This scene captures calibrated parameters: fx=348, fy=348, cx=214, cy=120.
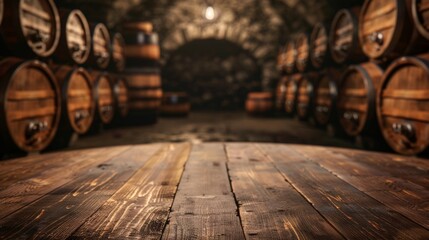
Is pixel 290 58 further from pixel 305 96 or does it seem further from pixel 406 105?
pixel 406 105

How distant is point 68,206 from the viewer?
1.26 meters

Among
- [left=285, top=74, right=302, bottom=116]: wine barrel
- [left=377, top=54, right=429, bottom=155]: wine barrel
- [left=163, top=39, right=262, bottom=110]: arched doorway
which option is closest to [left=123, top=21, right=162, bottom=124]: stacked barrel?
[left=285, top=74, right=302, bottom=116]: wine barrel

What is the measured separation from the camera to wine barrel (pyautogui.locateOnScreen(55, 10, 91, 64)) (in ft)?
12.0

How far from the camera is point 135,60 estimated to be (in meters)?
5.80

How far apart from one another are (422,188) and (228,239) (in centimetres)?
97

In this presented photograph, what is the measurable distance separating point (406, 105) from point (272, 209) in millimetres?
1963

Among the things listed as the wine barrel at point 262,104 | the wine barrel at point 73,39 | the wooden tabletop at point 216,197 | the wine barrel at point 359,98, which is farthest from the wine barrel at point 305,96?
the wine barrel at point 73,39

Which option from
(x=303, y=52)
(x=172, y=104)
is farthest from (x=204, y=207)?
(x=172, y=104)

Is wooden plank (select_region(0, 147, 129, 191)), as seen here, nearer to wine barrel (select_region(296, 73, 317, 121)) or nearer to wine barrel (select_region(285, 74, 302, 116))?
wine barrel (select_region(296, 73, 317, 121))

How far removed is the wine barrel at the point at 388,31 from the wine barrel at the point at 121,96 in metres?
3.33

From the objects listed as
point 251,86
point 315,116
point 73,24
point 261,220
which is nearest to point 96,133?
point 73,24

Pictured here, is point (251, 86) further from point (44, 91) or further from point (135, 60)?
point (44, 91)

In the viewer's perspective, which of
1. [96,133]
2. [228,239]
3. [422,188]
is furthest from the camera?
[96,133]

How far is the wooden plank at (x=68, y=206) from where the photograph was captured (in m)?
1.04
